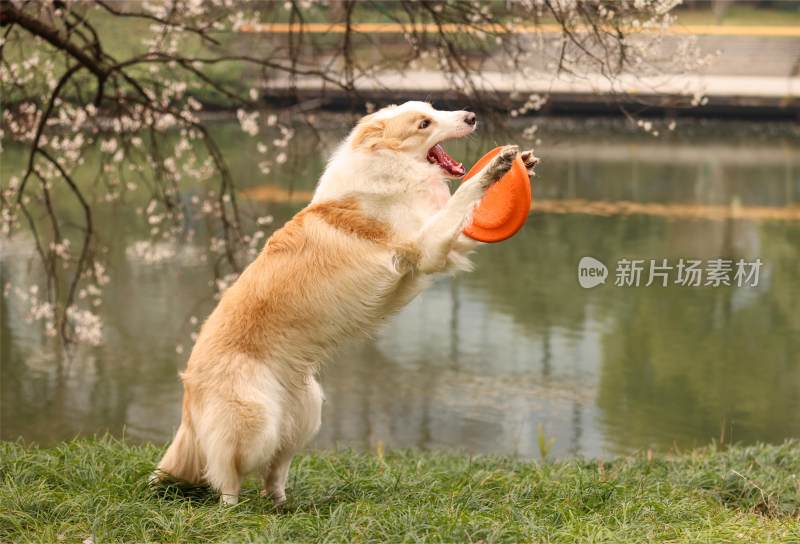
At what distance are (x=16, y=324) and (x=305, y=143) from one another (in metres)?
6.30

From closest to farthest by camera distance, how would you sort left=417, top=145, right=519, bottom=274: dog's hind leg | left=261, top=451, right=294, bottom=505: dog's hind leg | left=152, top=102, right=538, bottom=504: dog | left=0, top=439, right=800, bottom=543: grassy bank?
left=0, top=439, right=800, bottom=543: grassy bank
left=417, top=145, right=519, bottom=274: dog's hind leg
left=152, top=102, right=538, bottom=504: dog
left=261, top=451, right=294, bottom=505: dog's hind leg

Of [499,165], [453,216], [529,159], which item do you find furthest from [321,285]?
[529,159]

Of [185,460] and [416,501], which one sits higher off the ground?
[185,460]

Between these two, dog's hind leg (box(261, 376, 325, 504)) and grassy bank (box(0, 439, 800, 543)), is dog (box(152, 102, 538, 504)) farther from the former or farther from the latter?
grassy bank (box(0, 439, 800, 543))

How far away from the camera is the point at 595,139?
89.3 ft

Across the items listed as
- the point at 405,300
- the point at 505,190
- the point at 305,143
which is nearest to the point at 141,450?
the point at 405,300

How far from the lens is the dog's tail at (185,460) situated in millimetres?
5062

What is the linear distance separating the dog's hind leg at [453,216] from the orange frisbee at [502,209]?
0.18 meters

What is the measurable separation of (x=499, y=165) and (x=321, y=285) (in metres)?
1.00

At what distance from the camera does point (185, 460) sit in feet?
16.7

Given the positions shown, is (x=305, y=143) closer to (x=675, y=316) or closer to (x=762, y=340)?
(x=675, y=316)

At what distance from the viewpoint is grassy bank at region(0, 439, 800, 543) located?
14.8 feet

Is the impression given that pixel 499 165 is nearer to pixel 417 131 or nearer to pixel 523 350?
pixel 417 131

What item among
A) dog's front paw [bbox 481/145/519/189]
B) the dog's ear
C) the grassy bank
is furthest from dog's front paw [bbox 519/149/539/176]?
the grassy bank
